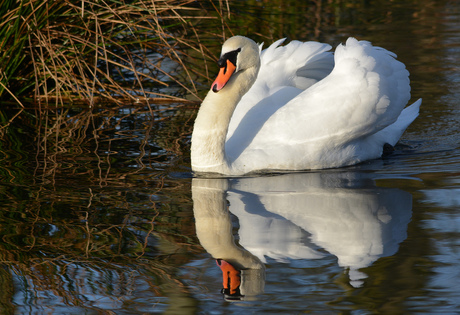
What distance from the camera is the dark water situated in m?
3.55

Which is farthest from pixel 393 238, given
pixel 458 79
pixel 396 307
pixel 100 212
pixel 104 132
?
pixel 458 79

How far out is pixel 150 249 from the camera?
4184mm

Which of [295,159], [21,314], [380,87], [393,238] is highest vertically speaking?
[380,87]

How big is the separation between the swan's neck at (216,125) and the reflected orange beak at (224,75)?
193 mm

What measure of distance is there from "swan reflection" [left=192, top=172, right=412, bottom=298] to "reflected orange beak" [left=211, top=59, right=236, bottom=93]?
2.24ft

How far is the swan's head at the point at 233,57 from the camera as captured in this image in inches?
220

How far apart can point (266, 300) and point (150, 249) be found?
0.92 metres

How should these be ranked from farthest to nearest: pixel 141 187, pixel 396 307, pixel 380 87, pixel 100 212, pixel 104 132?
1. pixel 104 132
2. pixel 380 87
3. pixel 141 187
4. pixel 100 212
5. pixel 396 307

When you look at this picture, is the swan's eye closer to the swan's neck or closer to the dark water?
the swan's neck

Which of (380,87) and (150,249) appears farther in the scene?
(380,87)

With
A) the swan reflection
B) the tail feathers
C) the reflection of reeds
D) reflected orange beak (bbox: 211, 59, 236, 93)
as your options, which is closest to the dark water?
the swan reflection

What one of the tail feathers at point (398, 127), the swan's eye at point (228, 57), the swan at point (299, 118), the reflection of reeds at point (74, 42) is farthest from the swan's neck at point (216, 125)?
the reflection of reeds at point (74, 42)

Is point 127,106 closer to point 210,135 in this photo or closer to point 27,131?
point 27,131

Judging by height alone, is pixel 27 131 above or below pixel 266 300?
above
